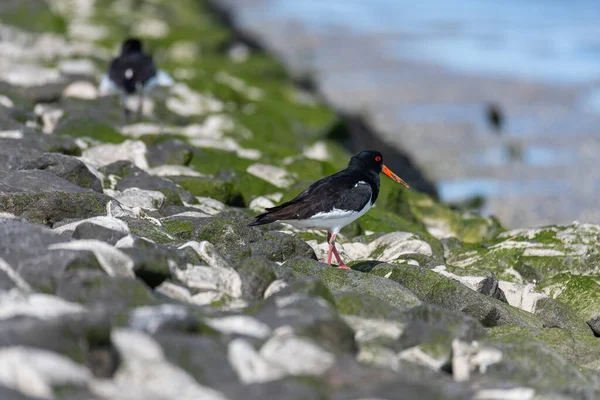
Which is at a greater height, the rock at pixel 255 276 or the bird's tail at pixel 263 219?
the rock at pixel 255 276

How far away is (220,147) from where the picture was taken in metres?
13.2

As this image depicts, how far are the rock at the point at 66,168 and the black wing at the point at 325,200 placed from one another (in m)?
2.26

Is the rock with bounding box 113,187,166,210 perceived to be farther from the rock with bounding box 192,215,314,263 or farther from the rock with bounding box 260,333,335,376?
the rock with bounding box 260,333,335,376

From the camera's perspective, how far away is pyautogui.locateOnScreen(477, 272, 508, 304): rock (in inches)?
321

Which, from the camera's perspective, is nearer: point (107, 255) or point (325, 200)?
point (107, 255)

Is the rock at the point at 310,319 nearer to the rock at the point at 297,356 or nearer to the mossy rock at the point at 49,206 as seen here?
the rock at the point at 297,356

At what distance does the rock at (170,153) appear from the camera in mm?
11844

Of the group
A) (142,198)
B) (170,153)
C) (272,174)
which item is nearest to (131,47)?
(170,153)

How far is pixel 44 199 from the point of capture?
8.05 metres

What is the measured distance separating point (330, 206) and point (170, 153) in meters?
4.12

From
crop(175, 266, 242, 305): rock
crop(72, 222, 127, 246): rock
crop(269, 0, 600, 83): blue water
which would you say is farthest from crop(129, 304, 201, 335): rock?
crop(269, 0, 600, 83): blue water

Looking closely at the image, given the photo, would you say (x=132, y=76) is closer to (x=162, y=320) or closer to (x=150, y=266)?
(x=150, y=266)

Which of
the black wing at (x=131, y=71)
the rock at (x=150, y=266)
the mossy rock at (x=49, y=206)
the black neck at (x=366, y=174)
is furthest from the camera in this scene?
the black wing at (x=131, y=71)

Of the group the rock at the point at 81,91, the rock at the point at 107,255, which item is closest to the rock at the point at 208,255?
the rock at the point at 107,255
